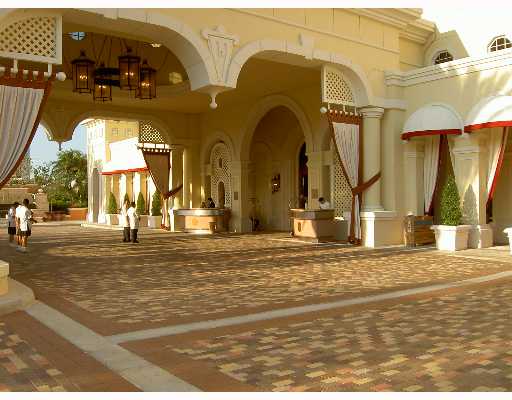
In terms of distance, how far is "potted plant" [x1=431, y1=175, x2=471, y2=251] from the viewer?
1247 centimetres

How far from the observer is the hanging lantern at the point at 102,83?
13.5 meters

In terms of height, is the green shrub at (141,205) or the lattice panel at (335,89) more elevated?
the lattice panel at (335,89)

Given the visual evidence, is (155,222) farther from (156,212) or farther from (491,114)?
(491,114)

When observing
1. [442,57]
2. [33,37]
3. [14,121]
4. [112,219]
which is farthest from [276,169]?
[14,121]

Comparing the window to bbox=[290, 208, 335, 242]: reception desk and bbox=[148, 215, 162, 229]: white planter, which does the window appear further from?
bbox=[148, 215, 162, 229]: white planter

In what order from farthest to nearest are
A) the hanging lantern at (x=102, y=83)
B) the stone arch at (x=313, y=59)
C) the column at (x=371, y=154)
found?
the column at (x=371, y=154), the hanging lantern at (x=102, y=83), the stone arch at (x=313, y=59)

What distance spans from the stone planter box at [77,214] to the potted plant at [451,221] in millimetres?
28680

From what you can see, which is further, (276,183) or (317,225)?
(276,183)

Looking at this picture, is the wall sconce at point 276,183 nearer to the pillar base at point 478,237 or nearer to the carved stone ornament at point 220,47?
the pillar base at point 478,237

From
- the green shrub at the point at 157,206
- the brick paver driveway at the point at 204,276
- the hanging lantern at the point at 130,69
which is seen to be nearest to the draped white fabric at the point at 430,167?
the brick paver driveway at the point at 204,276

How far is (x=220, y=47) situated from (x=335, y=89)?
3837 millimetres

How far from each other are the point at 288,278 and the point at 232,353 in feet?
13.6

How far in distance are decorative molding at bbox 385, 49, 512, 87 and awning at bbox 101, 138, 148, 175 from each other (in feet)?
52.6

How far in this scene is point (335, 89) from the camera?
43.5 feet
